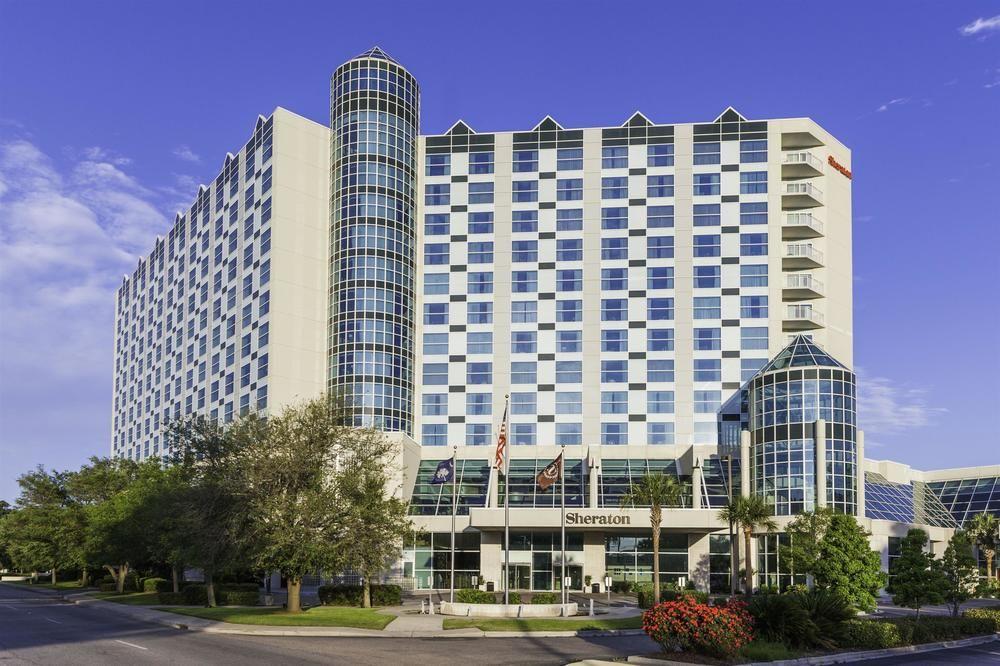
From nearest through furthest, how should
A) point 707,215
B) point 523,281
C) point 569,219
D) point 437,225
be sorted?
point 707,215, point 523,281, point 569,219, point 437,225

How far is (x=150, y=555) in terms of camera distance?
74375mm

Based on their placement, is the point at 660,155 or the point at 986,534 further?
the point at 660,155

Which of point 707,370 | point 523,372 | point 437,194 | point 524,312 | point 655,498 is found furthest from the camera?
point 437,194

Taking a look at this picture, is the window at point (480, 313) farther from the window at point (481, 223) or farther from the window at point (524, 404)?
the window at point (524, 404)

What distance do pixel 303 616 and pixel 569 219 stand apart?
59307 mm

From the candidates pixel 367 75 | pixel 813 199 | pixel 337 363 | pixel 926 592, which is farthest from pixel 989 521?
pixel 367 75

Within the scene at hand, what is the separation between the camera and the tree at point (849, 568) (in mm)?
44531

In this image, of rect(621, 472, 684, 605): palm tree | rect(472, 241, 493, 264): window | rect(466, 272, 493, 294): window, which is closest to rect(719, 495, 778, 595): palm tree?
rect(621, 472, 684, 605): palm tree

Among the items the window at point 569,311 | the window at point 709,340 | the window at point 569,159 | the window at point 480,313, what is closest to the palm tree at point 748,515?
the window at point 709,340

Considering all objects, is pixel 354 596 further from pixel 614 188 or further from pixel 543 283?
pixel 614 188

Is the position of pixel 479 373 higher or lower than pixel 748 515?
higher

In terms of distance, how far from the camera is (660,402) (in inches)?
3728

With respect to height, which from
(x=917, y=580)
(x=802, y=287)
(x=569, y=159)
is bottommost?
(x=917, y=580)

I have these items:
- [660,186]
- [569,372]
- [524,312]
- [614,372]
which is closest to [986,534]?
[614,372]
